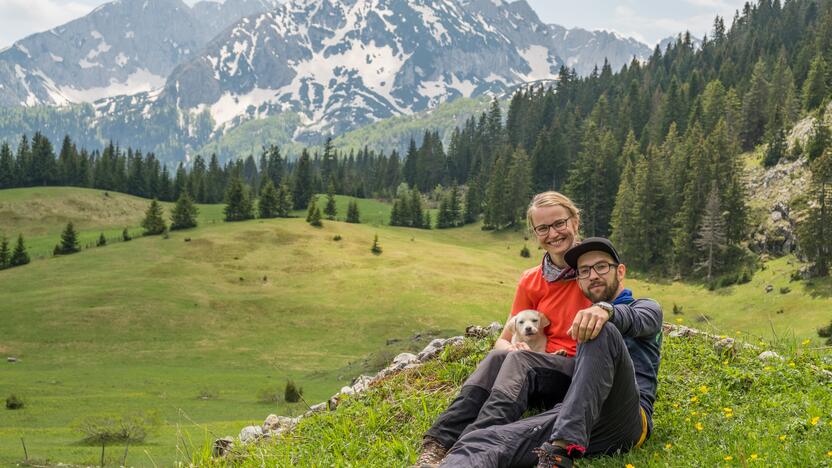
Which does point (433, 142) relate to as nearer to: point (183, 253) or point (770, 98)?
point (770, 98)

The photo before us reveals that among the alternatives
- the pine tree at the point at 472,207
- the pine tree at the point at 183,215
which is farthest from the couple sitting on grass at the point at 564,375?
the pine tree at the point at 472,207

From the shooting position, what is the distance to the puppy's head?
289 inches

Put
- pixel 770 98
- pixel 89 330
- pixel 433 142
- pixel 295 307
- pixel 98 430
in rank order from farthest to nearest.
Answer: pixel 433 142 < pixel 770 98 < pixel 295 307 < pixel 89 330 < pixel 98 430

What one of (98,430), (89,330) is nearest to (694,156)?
(89,330)

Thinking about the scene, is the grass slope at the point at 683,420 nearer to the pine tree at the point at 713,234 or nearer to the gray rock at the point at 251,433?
the gray rock at the point at 251,433

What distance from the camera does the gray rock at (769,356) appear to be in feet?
29.0

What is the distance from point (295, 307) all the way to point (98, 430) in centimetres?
3936

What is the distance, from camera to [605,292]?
21.9 feet

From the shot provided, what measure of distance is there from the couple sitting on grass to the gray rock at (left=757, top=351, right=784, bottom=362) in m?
3.05

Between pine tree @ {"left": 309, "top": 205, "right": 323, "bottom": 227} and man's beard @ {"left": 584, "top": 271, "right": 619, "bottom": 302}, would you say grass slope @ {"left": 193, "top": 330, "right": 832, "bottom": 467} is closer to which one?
man's beard @ {"left": 584, "top": 271, "right": 619, "bottom": 302}

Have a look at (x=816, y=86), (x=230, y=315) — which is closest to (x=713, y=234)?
(x=816, y=86)

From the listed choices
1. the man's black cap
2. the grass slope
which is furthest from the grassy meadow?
the man's black cap

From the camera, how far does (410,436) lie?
7855mm

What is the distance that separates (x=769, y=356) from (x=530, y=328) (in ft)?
13.8
